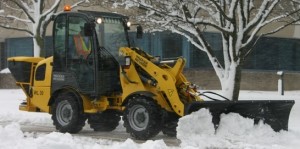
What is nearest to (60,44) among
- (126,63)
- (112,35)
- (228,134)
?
(112,35)

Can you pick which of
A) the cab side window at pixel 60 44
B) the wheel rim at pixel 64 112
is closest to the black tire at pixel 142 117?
the wheel rim at pixel 64 112

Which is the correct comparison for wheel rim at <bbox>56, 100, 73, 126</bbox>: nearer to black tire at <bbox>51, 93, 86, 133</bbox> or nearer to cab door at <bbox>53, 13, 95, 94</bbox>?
black tire at <bbox>51, 93, 86, 133</bbox>

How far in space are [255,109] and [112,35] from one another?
3.52 metres

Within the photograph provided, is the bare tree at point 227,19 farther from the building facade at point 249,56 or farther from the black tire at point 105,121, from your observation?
the building facade at point 249,56

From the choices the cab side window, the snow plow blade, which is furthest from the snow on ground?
the cab side window

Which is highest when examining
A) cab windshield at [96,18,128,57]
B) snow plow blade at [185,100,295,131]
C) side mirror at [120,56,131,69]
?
cab windshield at [96,18,128,57]

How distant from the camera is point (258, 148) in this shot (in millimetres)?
9078

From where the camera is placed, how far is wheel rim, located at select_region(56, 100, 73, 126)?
11.7 metres

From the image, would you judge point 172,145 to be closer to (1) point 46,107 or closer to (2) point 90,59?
(2) point 90,59

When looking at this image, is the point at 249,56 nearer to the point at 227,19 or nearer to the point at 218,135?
the point at 227,19

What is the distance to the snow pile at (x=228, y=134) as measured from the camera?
376 inches

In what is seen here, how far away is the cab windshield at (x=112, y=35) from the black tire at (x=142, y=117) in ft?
4.63

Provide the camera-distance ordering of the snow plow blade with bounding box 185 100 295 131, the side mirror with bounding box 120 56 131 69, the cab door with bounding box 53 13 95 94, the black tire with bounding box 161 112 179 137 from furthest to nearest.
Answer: the cab door with bounding box 53 13 95 94 < the side mirror with bounding box 120 56 131 69 < the black tire with bounding box 161 112 179 137 < the snow plow blade with bounding box 185 100 295 131

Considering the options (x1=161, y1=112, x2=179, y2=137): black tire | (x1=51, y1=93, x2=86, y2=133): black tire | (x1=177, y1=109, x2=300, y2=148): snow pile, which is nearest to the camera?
(x1=177, y1=109, x2=300, y2=148): snow pile
